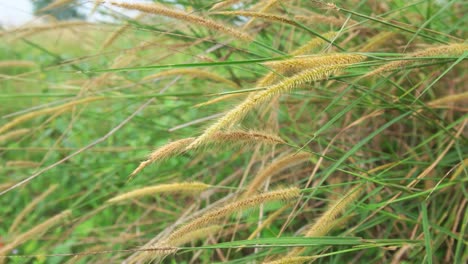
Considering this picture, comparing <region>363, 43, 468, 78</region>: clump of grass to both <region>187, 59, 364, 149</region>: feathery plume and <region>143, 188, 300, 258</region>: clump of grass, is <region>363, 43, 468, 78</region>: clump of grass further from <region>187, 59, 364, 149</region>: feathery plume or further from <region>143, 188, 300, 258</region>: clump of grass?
<region>143, 188, 300, 258</region>: clump of grass

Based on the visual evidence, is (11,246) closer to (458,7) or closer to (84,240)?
(84,240)

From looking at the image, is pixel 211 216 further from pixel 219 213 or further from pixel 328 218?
pixel 328 218

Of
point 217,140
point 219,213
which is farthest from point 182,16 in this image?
point 219,213

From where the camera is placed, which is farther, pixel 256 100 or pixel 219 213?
pixel 219 213

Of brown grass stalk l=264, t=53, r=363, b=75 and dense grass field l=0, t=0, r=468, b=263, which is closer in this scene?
brown grass stalk l=264, t=53, r=363, b=75

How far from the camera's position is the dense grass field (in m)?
1.02

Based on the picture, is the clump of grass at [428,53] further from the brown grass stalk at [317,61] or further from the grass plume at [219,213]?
the grass plume at [219,213]

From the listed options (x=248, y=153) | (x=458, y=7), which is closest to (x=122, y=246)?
(x=248, y=153)

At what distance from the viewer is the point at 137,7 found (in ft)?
3.31

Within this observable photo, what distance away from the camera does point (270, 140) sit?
3.25 ft

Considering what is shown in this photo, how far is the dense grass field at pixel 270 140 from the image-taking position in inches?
40.0

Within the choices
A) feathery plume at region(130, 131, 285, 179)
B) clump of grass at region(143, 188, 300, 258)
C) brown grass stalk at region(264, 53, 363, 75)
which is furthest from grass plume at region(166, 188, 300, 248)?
brown grass stalk at region(264, 53, 363, 75)

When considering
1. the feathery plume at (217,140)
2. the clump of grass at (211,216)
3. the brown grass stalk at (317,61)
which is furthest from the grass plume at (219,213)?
the brown grass stalk at (317,61)

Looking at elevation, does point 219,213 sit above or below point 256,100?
below
